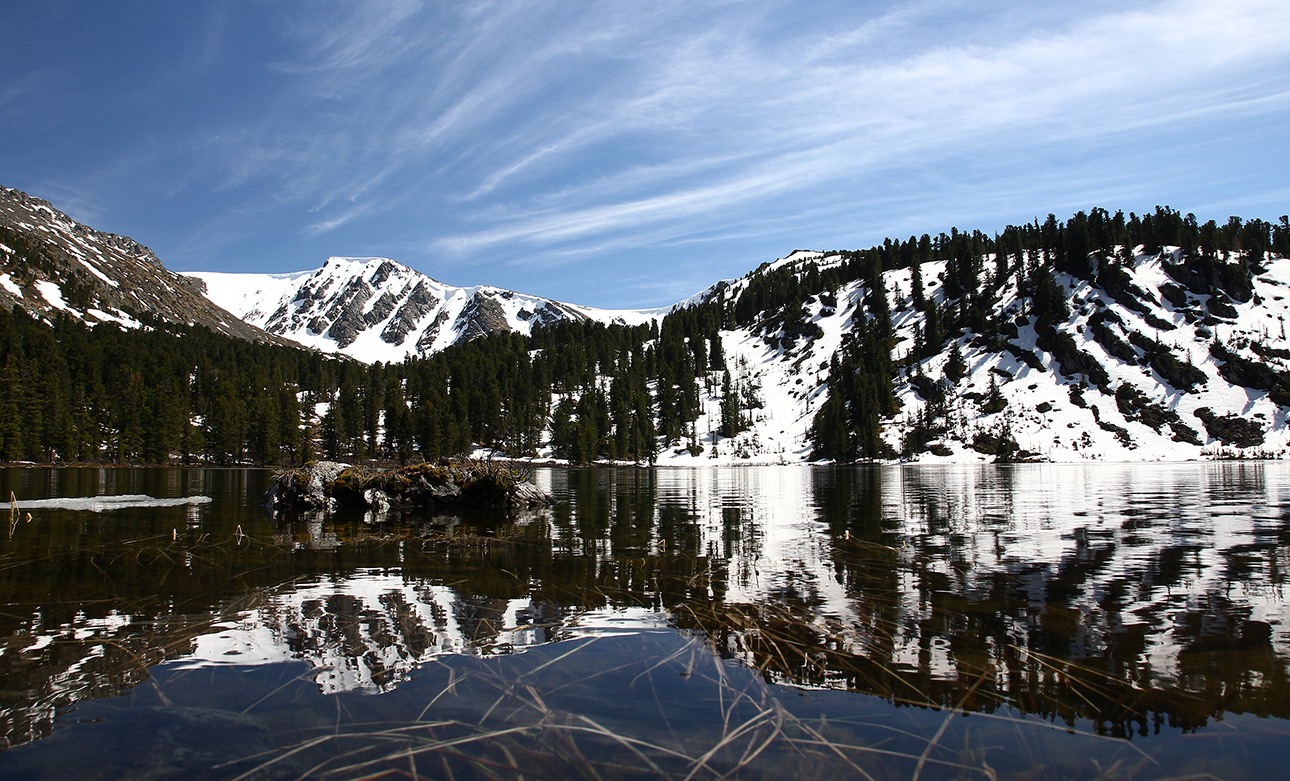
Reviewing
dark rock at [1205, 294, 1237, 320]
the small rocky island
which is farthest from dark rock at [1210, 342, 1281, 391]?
the small rocky island

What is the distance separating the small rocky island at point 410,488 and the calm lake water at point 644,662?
55.0 ft

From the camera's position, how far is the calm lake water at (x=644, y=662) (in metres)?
6.94

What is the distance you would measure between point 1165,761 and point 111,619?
15.5 metres

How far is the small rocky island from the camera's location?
38.7 m

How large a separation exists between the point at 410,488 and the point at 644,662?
34.1m

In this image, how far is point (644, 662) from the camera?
1013 centimetres

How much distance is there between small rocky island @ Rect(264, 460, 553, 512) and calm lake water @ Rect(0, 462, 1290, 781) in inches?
660

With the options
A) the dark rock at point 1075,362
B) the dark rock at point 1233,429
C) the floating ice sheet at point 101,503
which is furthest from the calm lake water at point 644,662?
the dark rock at point 1075,362

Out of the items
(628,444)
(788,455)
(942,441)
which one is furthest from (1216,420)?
(628,444)

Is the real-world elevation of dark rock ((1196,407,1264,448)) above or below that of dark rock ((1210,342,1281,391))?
below

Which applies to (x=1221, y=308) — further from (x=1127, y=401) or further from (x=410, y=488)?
(x=410, y=488)

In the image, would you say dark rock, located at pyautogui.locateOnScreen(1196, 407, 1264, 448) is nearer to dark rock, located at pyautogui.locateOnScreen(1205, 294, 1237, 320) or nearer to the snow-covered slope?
the snow-covered slope

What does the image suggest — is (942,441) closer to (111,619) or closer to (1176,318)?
(1176,318)

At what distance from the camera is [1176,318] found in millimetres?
198000
